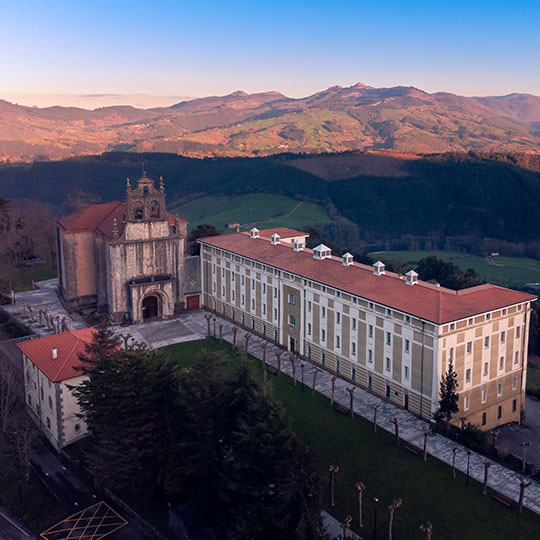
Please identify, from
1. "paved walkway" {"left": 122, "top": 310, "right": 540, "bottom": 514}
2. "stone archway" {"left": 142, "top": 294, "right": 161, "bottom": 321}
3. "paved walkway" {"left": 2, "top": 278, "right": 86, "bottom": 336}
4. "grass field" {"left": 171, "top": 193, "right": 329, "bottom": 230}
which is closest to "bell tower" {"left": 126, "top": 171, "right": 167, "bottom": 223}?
"stone archway" {"left": 142, "top": 294, "right": 161, "bottom": 321}

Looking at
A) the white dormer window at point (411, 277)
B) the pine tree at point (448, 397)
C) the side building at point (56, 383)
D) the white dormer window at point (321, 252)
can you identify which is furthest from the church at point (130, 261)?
the pine tree at point (448, 397)

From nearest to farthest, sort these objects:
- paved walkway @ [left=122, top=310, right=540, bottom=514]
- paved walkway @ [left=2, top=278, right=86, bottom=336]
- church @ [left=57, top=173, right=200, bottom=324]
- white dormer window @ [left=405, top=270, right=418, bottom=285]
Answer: paved walkway @ [left=122, top=310, right=540, bottom=514] < white dormer window @ [left=405, top=270, right=418, bottom=285] < paved walkway @ [left=2, top=278, right=86, bottom=336] < church @ [left=57, top=173, right=200, bottom=324]

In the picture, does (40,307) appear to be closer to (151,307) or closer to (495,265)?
(151,307)

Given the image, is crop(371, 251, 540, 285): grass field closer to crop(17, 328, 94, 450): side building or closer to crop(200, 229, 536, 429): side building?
crop(200, 229, 536, 429): side building

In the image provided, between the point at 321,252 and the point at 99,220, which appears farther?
the point at 99,220

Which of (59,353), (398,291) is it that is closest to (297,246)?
(398,291)

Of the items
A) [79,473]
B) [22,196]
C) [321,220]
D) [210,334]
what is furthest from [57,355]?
[22,196]
